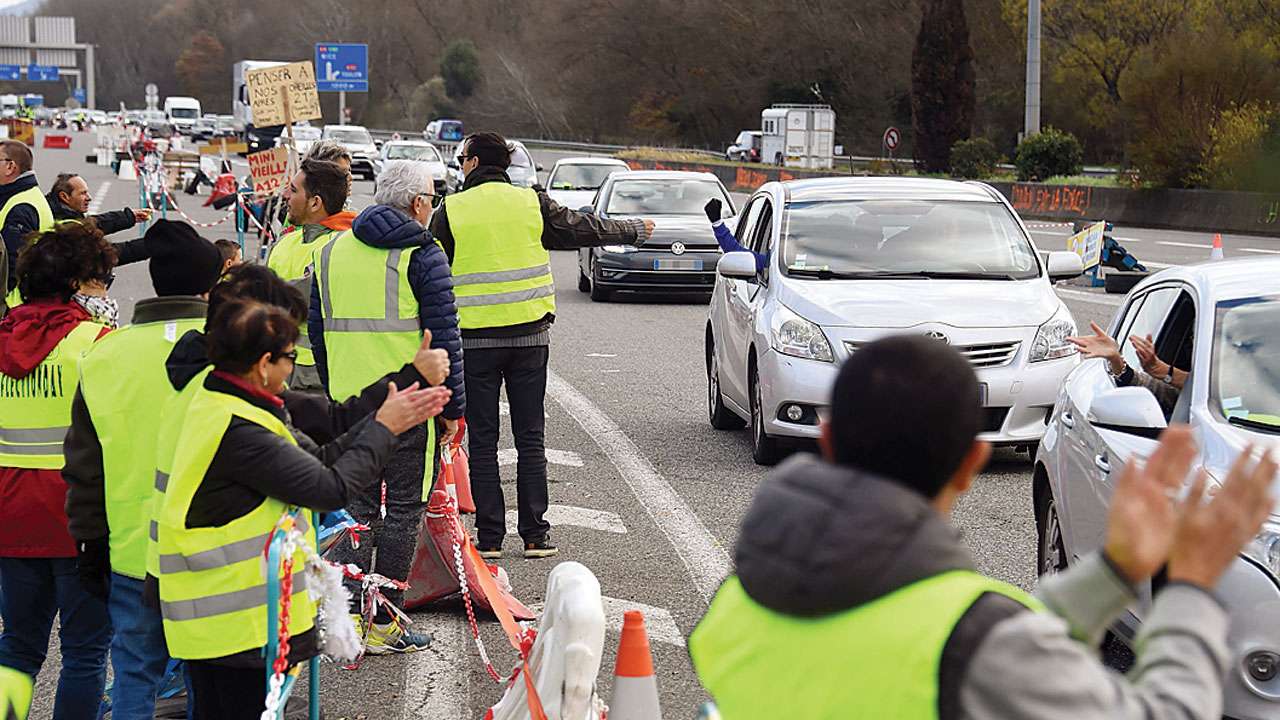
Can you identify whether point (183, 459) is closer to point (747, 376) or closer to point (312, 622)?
point (312, 622)

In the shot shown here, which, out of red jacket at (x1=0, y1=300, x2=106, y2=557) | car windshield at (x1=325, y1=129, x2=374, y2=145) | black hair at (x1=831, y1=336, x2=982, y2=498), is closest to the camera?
black hair at (x1=831, y1=336, x2=982, y2=498)

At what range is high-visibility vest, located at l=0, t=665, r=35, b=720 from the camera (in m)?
2.44

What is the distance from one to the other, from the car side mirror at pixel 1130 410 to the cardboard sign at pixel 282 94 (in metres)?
11.5

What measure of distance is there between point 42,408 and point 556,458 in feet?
18.0

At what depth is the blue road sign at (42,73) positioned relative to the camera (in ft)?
584

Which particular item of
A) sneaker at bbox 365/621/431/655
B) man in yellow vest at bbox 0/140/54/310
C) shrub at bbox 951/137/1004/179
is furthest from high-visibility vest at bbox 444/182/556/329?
shrub at bbox 951/137/1004/179

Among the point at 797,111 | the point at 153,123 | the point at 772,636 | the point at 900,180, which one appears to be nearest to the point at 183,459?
the point at 772,636

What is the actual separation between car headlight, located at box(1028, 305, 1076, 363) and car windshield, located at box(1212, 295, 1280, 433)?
3.82 m

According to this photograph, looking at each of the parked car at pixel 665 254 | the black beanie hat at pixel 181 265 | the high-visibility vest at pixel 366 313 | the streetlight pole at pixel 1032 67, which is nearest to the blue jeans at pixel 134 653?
Answer: the black beanie hat at pixel 181 265

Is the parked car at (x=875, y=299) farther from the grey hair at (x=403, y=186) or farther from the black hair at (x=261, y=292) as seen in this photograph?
the black hair at (x=261, y=292)

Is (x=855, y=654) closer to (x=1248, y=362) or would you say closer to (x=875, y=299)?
(x=1248, y=362)

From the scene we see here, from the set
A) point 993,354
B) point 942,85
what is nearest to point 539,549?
point 993,354

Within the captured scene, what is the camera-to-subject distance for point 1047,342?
395 inches

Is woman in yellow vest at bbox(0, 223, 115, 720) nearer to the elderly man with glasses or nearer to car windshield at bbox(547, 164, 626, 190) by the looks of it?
the elderly man with glasses
